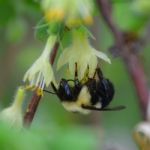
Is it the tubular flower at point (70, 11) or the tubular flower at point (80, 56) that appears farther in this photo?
the tubular flower at point (80, 56)

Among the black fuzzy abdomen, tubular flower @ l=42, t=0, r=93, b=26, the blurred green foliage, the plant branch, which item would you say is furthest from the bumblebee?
the plant branch

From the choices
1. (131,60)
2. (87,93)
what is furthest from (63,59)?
(131,60)

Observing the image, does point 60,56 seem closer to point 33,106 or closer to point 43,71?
point 43,71

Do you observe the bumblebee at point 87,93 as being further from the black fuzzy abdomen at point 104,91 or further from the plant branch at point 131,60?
the plant branch at point 131,60

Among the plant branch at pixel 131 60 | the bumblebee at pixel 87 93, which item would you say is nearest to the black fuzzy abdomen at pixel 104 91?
the bumblebee at pixel 87 93

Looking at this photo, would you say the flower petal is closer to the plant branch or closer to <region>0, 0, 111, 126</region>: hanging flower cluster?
<region>0, 0, 111, 126</region>: hanging flower cluster

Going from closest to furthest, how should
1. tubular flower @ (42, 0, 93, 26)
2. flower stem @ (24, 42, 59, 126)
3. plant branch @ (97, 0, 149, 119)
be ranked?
tubular flower @ (42, 0, 93, 26), flower stem @ (24, 42, 59, 126), plant branch @ (97, 0, 149, 119)

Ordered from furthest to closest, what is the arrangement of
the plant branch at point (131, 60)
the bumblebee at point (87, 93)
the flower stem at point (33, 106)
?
1. the plant branch at point (131, 60)
2. the bumblebee at point (87, 93)
3. the flower stem at point (33, 106)
